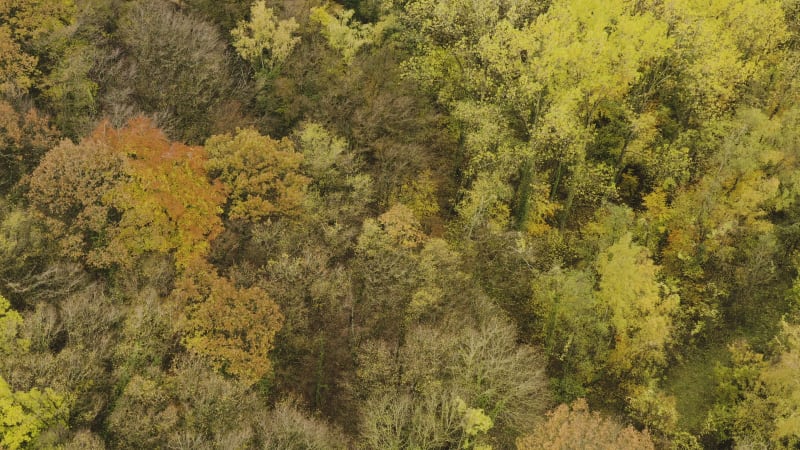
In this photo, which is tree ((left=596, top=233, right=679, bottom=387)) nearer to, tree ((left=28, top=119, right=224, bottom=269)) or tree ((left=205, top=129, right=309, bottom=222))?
tree ((left=205, top=129, right=309, bottom=222))

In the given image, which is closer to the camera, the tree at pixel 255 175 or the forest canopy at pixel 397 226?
the forest canopy at pixel 397 226

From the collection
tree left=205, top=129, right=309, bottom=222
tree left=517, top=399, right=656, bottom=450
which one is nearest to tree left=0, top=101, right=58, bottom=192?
tree left=205, top=129, right=309, bottom=222

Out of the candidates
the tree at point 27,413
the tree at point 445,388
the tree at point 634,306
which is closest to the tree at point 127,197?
the tree at point 27,413

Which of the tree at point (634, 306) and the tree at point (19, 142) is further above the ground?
the tree at point (634, 306)

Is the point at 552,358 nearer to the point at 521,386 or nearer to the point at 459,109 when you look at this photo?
the point at 521,386

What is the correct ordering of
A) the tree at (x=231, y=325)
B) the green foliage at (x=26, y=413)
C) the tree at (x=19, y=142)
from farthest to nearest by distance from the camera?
the tree at (x=19, y=142)
the tree at (x=231, y=325)
the green foliage at (x=26, y=413)

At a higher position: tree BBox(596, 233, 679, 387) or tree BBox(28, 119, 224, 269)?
tree BBox(596, 233, 679, 387)

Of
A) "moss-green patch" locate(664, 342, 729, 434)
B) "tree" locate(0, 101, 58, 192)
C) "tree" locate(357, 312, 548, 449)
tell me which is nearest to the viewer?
"tree" locate(357, 312, 548, 449)

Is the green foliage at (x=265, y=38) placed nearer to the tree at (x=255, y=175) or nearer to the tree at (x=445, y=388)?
the tree at (x=255, y=175)
